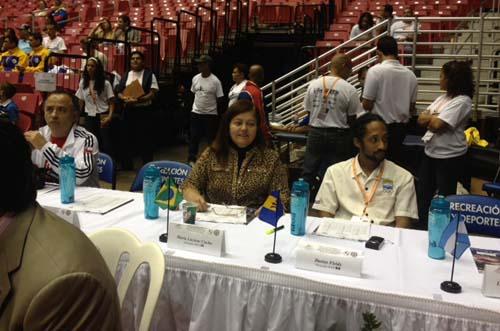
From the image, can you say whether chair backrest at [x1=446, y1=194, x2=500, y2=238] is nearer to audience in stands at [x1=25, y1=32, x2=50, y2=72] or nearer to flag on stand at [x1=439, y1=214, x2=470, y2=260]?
flag on stand at [x1=439, y1=214, x2=470, y2=260]

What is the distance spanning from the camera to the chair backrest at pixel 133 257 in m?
1.54

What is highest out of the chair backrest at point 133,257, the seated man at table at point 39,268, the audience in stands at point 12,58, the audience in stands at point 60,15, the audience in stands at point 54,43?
the audience in stands at point 60,15

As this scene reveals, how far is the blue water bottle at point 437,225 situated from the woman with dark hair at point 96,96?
5.02 m

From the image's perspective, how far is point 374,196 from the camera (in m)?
2.71

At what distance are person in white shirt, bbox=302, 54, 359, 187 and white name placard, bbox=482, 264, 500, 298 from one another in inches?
113

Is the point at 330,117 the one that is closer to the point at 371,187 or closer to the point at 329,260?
the point at 371,187

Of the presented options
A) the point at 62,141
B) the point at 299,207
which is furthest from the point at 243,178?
the point at 62,141

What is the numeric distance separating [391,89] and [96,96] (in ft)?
11.8

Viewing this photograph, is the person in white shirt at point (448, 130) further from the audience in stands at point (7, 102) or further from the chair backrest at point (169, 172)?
the audience in stands at point (7, 102)

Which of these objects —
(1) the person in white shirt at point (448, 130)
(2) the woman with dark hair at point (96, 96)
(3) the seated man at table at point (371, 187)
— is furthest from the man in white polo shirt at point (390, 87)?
(2) the woman with dark hair at point (96, 96)

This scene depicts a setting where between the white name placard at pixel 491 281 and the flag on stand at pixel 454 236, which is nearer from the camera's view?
the white name placard at pixel 491 281

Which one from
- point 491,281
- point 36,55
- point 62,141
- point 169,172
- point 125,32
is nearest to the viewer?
point 491,281

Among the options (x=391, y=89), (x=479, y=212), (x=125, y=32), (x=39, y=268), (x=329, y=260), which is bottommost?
(x=479, y=212)

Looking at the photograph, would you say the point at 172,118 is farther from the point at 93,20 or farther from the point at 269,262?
the point at 269,262
